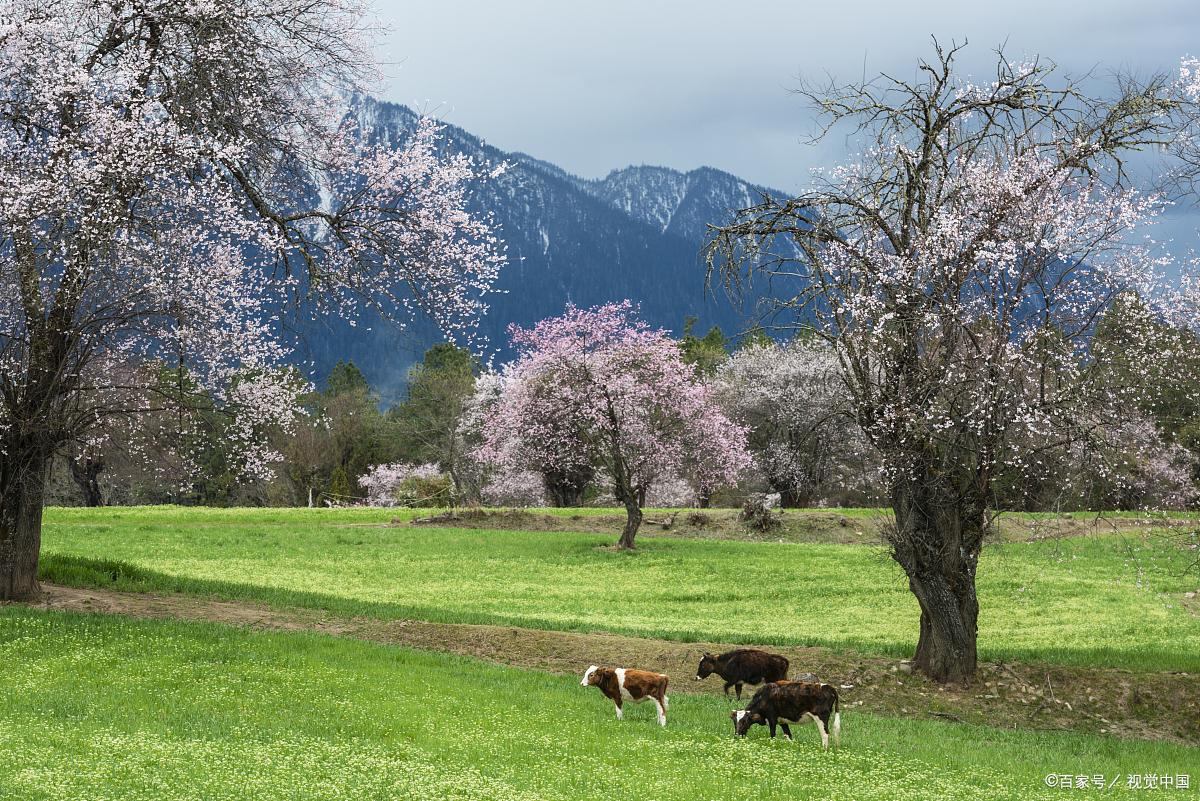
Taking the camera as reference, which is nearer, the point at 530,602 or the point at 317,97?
the point at 317,97

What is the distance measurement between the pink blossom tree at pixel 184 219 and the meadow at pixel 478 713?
13.4ft

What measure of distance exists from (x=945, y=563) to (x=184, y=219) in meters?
14.7

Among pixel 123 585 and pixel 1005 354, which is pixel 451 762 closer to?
pixel 1005 354

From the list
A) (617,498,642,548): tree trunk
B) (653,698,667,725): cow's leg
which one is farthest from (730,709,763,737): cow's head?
(617,498,642,548): tree trunk

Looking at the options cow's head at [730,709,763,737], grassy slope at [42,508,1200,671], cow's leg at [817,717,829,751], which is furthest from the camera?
grassy slope at [42,508,1200,671]

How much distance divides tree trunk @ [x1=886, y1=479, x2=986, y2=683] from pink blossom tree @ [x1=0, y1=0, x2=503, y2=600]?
890cm

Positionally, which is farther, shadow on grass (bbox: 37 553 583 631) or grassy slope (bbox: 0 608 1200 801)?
shadow on grass (bbox: 37 553 583 631)

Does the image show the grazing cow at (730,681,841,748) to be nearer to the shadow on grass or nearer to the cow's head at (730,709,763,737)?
the cow's head at (730,709,763,737)

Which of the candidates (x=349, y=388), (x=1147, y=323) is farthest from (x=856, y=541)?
(x=349, y=388)

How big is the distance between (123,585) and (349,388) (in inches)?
2984

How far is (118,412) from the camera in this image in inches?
563

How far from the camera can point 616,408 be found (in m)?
32.2

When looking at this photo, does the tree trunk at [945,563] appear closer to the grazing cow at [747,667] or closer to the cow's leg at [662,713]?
the grazing cow at [747,667]

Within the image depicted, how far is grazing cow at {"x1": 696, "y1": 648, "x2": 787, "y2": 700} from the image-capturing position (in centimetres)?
1156
